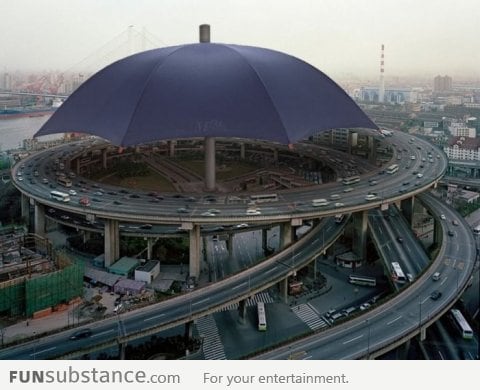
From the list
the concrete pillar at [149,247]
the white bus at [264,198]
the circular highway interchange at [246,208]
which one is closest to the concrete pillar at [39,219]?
the circular highway interchange at [246,208]

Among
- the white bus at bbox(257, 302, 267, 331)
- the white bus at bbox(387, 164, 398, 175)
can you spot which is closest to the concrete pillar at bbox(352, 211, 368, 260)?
the white bus at bbox(387, 164, 398, 175)

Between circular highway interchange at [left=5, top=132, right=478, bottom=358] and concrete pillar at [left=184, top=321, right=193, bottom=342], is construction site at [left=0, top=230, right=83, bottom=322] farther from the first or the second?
concrete pillar at [left=184, top=321, right=193, bottom=342]

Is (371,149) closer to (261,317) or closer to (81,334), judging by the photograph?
(261,317)

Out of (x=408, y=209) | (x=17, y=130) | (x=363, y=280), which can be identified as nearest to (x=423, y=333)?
(x=363, y=280)

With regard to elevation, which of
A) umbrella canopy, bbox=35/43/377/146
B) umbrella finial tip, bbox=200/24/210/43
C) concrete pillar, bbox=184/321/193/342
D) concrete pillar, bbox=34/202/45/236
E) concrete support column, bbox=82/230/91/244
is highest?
umbrella finial tip, bbox=200/24/210/43

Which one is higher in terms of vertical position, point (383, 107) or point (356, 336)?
point (383, 107)

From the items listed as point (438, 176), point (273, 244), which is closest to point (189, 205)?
point (273, 244)

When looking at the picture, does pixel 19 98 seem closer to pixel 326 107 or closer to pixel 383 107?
pixel 326 107
